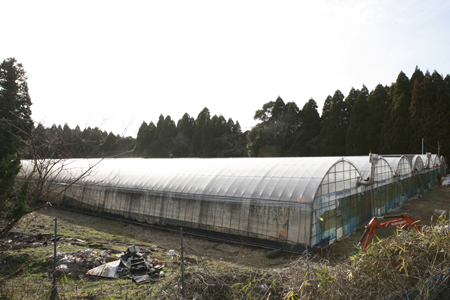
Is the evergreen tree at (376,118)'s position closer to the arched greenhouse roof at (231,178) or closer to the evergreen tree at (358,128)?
the evergreen tree at (358,128)

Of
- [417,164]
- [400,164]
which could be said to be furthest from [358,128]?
[400,164]

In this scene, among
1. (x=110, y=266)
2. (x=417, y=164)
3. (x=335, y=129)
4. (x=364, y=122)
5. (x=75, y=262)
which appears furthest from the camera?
(x=335, y=129)

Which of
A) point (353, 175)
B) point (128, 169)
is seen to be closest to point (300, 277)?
point (353, 175)

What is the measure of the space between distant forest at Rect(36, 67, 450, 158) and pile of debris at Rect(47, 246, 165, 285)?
974 inches

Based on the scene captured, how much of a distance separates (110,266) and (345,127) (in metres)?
36.5

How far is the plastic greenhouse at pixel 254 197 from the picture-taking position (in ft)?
33.4

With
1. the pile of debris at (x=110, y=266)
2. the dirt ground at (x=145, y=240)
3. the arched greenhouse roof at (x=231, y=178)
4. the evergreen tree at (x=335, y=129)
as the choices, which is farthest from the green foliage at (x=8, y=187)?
the evergreen tree at (x=335, y=129)

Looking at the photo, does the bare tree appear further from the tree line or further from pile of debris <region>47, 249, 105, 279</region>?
the tree line

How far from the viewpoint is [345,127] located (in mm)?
38094

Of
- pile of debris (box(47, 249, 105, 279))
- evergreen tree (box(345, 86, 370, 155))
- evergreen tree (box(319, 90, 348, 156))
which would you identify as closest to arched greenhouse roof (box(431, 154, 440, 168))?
evergreen tree (box(345, 86, 370, 155))

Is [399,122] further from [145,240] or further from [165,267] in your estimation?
[165,267]

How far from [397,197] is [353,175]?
794 centimetres

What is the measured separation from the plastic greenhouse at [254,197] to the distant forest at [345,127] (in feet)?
57.1

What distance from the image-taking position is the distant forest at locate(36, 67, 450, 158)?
108ft
